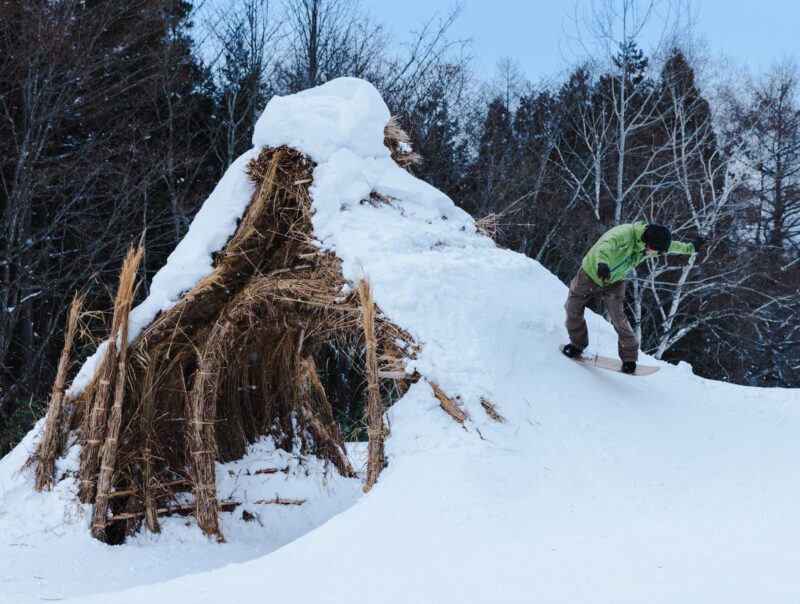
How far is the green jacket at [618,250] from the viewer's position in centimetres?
539

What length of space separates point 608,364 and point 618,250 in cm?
87

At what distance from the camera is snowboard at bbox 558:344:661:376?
17.3ft

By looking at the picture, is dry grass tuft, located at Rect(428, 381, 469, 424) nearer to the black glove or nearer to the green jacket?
the green jacket

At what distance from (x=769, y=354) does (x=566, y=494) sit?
1642 centimetres

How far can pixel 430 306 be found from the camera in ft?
15.5

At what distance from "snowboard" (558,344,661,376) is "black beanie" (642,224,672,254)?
886 millimetres

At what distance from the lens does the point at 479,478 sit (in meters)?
3.85

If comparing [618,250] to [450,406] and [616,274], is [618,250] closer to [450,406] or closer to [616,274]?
[616,274]

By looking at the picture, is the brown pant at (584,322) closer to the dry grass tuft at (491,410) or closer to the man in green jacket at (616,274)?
the man in green jacket at (616,274)

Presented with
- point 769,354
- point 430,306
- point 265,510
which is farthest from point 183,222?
point 769,354

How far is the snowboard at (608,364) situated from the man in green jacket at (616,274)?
45mm

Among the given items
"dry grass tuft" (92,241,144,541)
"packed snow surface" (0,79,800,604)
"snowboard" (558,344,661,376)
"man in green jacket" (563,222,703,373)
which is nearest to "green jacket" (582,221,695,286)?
"man in green jacket" (563,222,703,373)

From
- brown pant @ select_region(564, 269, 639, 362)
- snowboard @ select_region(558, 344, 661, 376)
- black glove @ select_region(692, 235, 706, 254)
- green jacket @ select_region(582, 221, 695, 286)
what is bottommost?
snowboard @ select_region(558, 344, 661, 376)

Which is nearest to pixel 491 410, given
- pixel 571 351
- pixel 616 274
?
pixel 571 351
